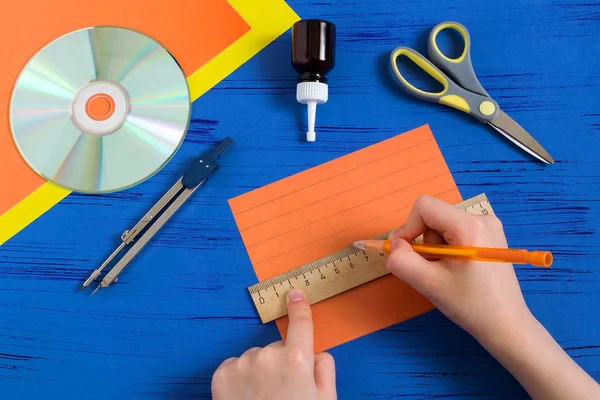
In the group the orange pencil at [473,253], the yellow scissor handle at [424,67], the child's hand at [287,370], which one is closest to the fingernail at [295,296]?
the child's hand at [287,370]

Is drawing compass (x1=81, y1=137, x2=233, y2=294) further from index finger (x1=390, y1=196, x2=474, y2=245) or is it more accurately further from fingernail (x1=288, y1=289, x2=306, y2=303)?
index finger (x1=390, y1=196, x2=474, y2=245)

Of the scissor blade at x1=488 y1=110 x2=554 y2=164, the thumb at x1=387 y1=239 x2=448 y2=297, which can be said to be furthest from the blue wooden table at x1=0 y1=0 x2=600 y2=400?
the thumb at x1=387 y1=239 x2=448 y2=297

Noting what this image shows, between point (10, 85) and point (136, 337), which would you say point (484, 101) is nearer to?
point (136, 337)

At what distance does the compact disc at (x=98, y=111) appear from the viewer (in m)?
0.83

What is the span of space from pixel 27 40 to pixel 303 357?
2.31ft

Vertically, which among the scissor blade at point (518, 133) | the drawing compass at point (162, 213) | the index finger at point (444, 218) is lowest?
the index finger at point (444, 218)

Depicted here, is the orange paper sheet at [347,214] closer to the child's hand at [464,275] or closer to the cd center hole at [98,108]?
the child's hand at [464,275]

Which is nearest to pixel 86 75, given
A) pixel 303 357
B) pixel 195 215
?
pixel 195 215

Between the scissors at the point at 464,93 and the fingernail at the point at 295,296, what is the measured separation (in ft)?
1.28

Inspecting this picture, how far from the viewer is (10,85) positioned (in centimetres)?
84

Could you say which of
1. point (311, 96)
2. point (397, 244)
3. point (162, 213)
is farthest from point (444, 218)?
point (162, 213)

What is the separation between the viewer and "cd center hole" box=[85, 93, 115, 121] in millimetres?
834

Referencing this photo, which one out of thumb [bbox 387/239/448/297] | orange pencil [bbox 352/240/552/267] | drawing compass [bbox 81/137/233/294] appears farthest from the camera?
drawing compass [bbox 81/137/233/294]

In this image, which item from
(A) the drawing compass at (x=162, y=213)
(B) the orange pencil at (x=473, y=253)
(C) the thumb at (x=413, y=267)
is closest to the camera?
(B) the orange pencil at (x=473, y=253)
